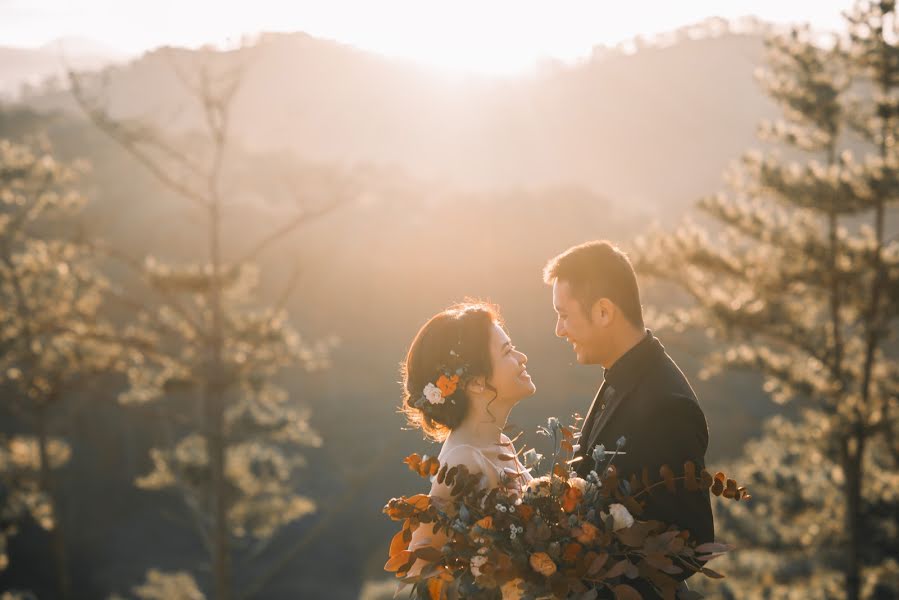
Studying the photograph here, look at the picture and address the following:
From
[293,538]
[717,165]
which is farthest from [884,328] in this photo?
[717,165]

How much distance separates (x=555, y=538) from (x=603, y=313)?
0.98 metres

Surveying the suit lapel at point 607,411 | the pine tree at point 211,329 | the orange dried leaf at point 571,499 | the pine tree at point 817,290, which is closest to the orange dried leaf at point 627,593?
the orange dried leaf at point 571,499

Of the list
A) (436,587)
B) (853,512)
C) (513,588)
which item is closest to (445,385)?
(436,587)

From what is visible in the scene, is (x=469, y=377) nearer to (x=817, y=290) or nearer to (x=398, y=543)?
(x=398, y=543)

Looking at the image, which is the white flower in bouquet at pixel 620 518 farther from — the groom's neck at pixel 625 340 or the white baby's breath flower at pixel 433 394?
the white baby's breath flower at pixel 433 394

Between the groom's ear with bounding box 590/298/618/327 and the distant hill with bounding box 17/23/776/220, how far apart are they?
8043 millimetres

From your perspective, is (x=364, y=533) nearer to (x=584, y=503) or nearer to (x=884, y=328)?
(x=884, y=328)

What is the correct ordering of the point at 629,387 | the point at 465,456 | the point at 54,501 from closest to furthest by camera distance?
the point at 629,387, the point at 465,456, the point at 54,501

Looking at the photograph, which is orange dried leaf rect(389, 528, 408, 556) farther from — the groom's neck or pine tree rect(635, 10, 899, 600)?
pine tree rect(635, 10, 899, 600)

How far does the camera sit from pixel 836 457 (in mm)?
13797

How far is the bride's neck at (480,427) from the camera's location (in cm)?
367

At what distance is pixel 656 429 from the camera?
9.87ft

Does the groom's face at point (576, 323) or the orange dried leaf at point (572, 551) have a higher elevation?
the groom's face at point (576, 323)

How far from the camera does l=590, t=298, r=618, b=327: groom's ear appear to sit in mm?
3365
